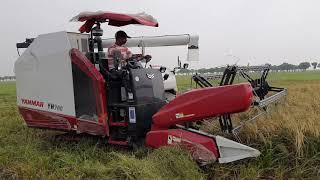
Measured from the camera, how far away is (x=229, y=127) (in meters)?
6.13

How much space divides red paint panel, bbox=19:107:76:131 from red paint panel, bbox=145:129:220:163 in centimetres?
177

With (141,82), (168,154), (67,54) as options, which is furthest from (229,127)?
(67,54)

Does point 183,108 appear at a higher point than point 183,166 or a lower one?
higher

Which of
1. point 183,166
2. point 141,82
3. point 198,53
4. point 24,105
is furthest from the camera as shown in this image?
point 198,53

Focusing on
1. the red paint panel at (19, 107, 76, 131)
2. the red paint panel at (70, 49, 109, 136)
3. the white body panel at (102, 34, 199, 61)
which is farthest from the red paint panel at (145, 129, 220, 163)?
the white body panel at (102, 34, 199, 61)

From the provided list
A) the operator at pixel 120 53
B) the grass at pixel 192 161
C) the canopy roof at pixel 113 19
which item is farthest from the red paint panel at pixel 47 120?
the canopy roof at pixel 113 19

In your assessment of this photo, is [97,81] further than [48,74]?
No

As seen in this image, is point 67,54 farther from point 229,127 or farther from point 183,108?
point 229,127

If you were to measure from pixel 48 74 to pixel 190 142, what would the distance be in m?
3.13

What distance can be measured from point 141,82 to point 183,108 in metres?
1.11

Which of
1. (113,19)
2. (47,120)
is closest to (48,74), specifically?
(47,120)

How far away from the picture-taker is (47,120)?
25.0ft

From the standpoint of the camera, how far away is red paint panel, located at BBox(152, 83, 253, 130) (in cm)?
545

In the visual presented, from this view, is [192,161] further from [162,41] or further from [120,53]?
[162,41]
